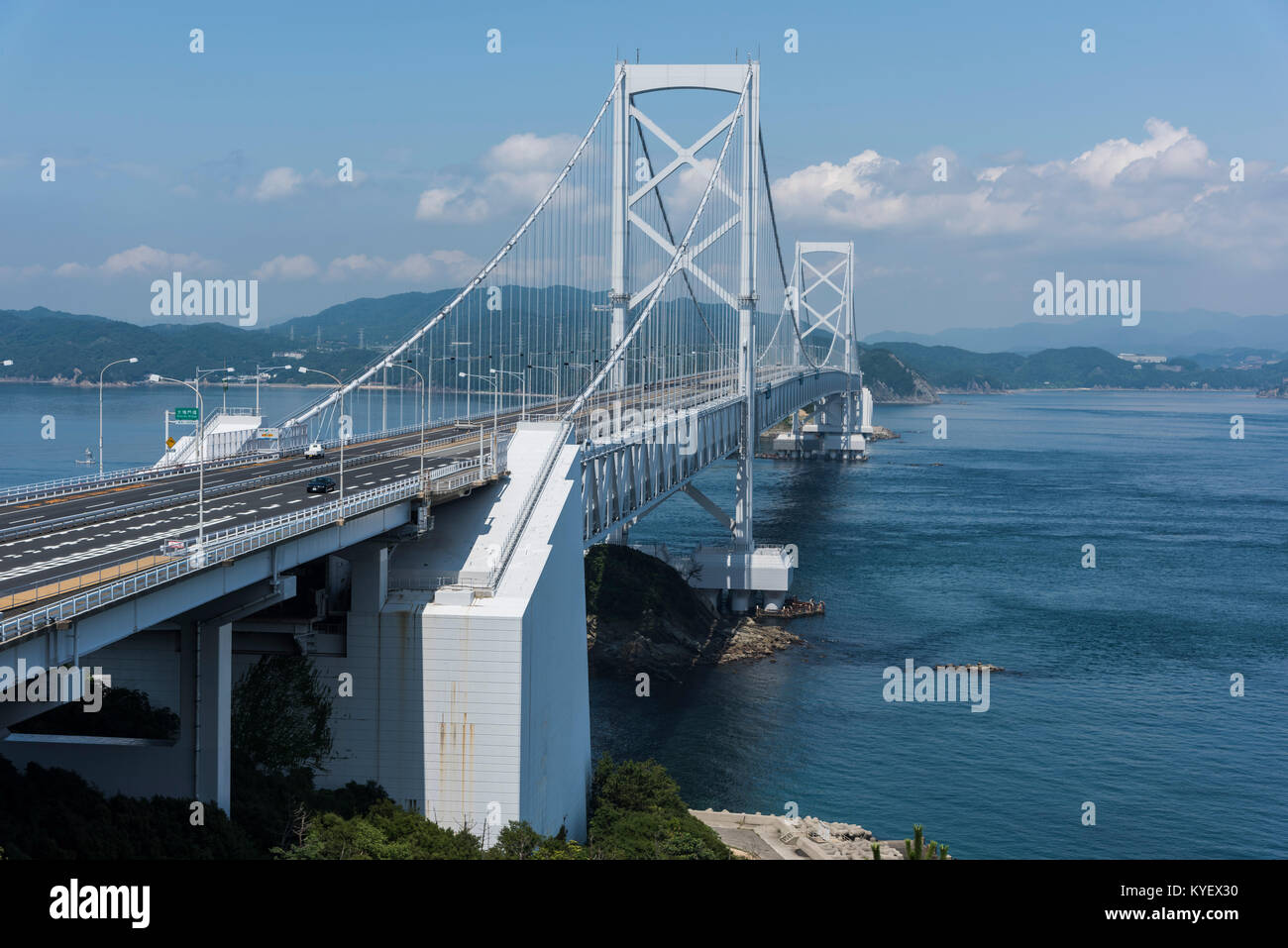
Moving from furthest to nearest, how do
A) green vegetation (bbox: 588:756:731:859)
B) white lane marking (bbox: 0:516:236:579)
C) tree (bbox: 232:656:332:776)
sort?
1. green vegetation (bbox: 588:756:731:859)
2. tree (bbox: 232:656:332:776)
3. white lane marking (bbox: 0:516:236:579)

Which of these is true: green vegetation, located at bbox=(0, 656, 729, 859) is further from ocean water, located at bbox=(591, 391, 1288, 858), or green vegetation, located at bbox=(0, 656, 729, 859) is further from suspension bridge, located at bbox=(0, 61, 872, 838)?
ocean water, located at bbox=(591, 391, 1288, 858)

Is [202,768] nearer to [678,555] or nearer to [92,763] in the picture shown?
[92,763]

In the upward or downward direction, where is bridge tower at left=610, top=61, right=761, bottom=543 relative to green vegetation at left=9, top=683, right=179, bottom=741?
upward

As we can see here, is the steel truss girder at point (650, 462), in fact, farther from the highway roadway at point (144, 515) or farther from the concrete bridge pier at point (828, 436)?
the concrete bridge pier at point (828, 436)

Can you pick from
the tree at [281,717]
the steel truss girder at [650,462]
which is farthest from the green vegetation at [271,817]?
the steel truss girder at [650,462]

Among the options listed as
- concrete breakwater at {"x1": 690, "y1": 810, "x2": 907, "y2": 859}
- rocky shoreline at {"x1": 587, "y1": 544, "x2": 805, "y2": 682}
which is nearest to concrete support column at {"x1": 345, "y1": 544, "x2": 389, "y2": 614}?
concrete breakwater at {"x1": 690, "y1": 810, "x2": 907, "y2": 859}
